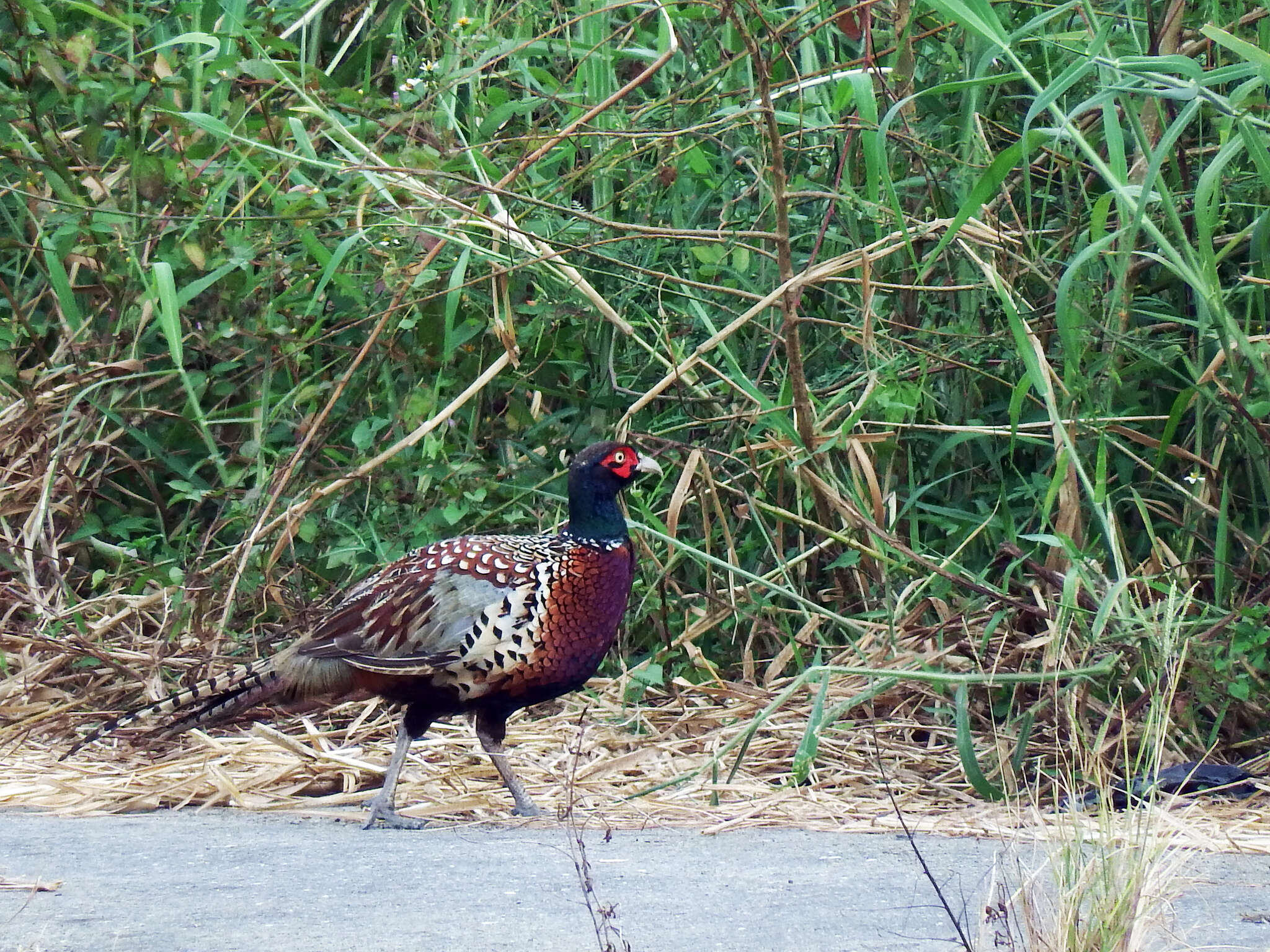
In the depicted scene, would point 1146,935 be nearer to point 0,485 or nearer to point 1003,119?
point 1003,119

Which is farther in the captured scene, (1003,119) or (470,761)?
(1003,119)

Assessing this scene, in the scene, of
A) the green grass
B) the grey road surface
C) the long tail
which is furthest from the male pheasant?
the grey road surface

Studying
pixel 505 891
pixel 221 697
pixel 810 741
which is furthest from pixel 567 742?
pixel 505 891

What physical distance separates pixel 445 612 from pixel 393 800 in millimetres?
537

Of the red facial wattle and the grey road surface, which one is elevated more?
the red facial wattle

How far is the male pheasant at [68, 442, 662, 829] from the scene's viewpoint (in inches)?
169

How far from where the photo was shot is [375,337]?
554cm

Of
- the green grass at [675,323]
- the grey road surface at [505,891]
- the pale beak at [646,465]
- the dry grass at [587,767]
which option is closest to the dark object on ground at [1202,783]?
the dry grass at [587,767]

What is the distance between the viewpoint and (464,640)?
430 centimetres

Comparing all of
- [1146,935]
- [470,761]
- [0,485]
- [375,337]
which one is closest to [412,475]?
[375,337]

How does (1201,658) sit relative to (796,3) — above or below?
below

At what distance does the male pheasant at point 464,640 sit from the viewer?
4305 millimetres

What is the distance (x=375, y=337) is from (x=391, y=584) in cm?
135

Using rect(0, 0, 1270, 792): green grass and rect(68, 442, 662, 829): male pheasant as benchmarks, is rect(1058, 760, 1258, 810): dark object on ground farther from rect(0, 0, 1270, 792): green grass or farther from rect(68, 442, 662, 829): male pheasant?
rect(68, 442, 662, 829): male pheasant
